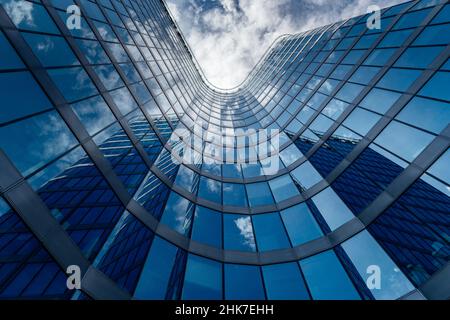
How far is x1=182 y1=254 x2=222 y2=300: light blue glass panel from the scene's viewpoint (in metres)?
13.0

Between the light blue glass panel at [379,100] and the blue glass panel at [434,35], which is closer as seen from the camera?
the blue glass panel at [434,35]

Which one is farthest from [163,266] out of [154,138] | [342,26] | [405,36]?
[342,26]

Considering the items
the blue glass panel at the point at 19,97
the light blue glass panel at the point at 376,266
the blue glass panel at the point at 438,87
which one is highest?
the blue glass panel at the point at 438,87

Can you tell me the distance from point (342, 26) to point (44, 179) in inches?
1167

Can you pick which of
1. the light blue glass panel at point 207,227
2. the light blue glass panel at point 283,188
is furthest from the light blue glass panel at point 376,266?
the light blue glass panel at point 207,227

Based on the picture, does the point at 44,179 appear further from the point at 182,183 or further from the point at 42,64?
the point at 182,183

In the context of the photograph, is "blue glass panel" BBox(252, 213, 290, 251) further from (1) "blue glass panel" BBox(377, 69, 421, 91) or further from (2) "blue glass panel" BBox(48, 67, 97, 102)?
(2) "blue glass panel" BBox(48, 67, 97, 102)

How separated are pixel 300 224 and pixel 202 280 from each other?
7213mm

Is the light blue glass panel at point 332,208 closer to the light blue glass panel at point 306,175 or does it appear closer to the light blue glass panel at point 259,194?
Answer: the light blue glass panel at point 306,175

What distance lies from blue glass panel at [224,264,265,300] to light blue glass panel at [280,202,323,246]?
3295 mm

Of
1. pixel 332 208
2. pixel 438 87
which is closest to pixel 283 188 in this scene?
pixel 332 208

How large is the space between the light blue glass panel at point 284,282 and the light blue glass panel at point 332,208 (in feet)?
11.2

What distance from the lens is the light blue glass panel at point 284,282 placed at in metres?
13.7
